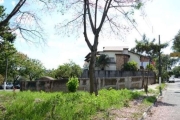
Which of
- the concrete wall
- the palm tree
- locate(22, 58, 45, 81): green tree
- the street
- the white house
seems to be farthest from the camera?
locate(22, 58, 45, 81): green tree

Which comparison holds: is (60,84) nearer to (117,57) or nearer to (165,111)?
(165,111)

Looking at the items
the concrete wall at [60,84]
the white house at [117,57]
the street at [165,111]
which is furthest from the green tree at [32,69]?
the street at [165,111]

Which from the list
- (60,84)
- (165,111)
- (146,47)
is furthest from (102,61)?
(165,111)

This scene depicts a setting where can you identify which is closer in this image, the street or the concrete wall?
the street

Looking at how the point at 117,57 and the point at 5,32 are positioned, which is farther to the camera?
the point at 117,57

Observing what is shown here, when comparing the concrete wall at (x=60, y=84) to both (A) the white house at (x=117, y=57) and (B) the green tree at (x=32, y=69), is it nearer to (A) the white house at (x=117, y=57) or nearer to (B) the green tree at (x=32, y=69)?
(A) the white house at (x=117, y=57)

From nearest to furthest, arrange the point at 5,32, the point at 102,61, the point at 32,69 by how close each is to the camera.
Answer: the point at 5,32 < the point at 102,61 < the point at 32,69

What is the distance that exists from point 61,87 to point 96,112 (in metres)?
17.2

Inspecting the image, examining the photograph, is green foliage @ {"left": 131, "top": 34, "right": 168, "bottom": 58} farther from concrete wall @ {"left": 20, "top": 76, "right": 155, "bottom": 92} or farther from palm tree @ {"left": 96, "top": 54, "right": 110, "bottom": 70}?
concrete wall @ {"left": 20, "top": 76, "right": 155, "bottom": 92}

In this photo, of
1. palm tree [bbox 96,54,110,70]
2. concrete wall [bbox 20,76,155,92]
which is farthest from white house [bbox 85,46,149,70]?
concrete wall [bbox 20,76,155,92]

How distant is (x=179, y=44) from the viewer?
5534 centimetres

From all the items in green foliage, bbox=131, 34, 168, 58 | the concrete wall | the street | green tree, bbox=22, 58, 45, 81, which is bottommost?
the street

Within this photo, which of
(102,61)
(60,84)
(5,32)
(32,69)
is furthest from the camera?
(32,69)

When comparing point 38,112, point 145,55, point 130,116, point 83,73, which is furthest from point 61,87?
point 145,55
